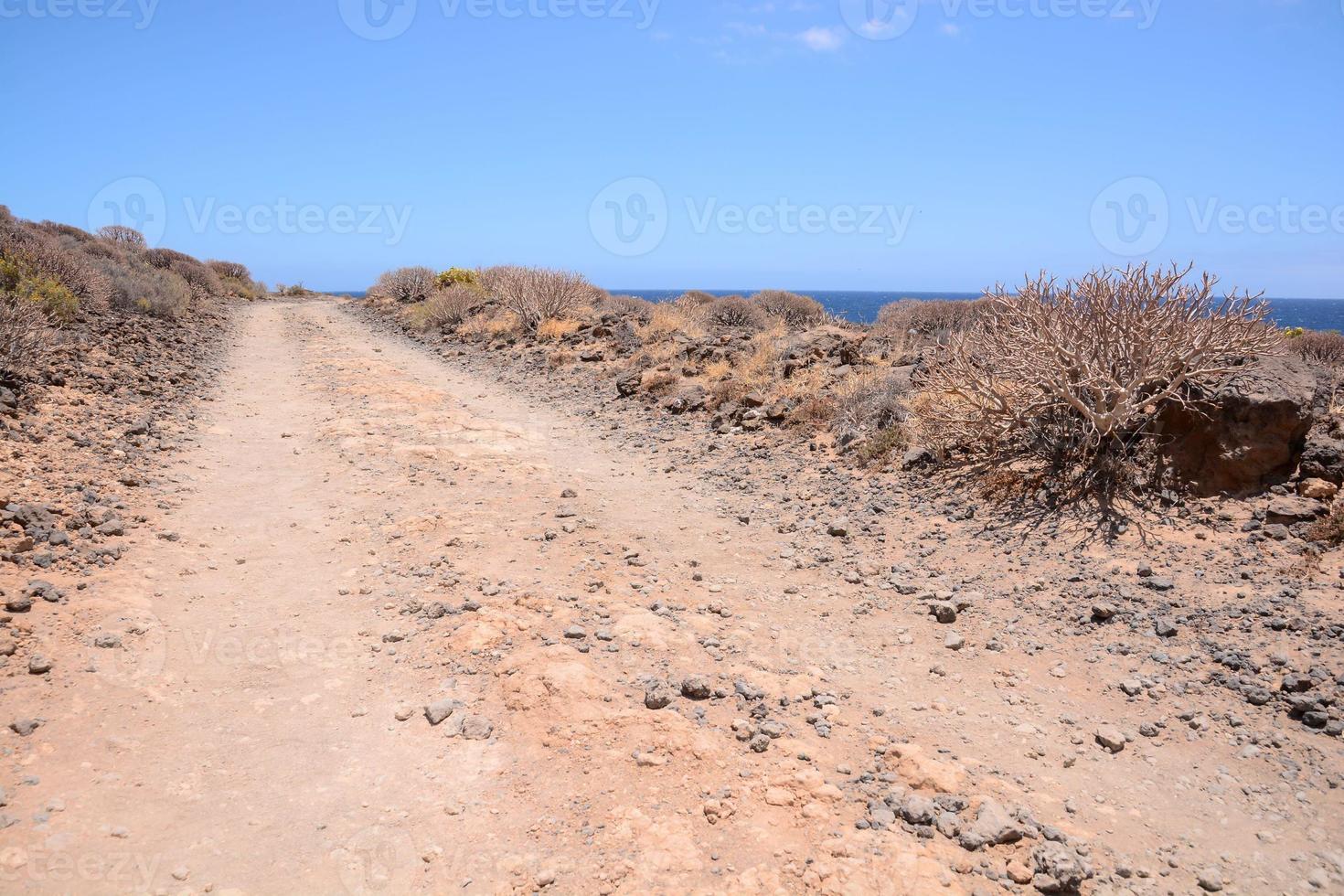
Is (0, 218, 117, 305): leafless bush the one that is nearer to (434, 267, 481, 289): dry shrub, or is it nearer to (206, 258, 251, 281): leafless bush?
(434, 267, 481, 289): dry shrub

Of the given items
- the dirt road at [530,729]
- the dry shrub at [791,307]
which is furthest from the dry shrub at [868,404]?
the dry shrub at [791,307]

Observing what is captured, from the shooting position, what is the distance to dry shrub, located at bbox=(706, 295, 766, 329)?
16547 mm

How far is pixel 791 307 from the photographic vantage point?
17.5 m

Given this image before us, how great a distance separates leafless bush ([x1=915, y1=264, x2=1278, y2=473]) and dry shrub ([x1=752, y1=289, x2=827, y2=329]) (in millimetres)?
10762

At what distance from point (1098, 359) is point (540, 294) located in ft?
40.7

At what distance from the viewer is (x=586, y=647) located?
3914mm

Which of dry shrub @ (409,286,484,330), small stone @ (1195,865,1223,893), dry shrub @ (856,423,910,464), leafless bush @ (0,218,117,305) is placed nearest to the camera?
small stone @ (1195,865,1223,893)

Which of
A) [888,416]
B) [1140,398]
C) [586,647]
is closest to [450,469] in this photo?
[586,647]

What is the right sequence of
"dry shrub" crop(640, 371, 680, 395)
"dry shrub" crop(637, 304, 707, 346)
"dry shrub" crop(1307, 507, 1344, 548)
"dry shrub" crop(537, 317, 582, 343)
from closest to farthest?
"dry shrub" crop(1307, 507, 1344, 548) < "dry shrub" crop(640, 371, 680, 395) < "dry shrub" crop(637, 304, 707, 346) < "dry shrub" crop(537, 317, 582, 343)

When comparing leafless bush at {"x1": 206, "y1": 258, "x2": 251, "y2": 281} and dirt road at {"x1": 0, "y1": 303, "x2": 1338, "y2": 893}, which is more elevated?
leafless bush at {"x1": 206, "y1": 258, "x2": 251, "y2": 281}

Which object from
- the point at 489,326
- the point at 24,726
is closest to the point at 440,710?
the point at 24,726

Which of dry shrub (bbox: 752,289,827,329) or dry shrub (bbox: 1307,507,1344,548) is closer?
dry shrub (bbox: 1307,507,1344,548)

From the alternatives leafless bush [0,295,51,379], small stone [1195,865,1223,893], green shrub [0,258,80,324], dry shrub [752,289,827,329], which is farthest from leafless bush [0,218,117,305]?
small stone [1195,865,1223,893]

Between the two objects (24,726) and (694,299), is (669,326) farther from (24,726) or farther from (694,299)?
(24,726)
